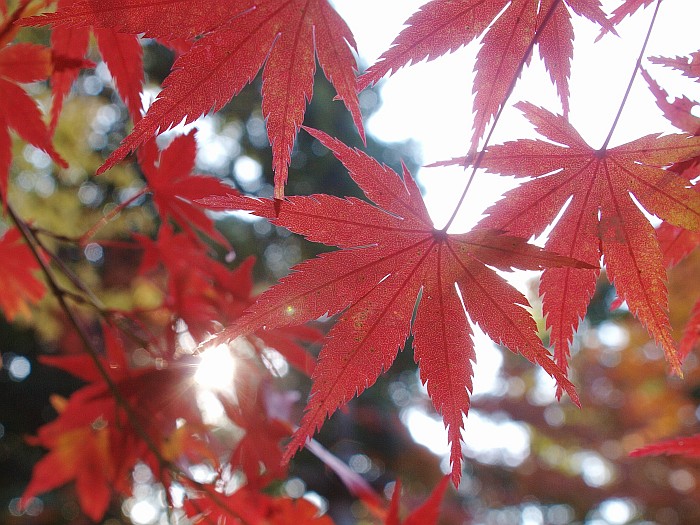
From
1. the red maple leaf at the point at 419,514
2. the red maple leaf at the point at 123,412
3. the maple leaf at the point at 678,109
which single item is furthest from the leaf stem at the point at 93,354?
the maple leaf at the point at 678,109

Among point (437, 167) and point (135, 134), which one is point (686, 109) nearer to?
point (437, 167)

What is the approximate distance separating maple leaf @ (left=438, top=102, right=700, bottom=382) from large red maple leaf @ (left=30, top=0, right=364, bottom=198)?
141 mm

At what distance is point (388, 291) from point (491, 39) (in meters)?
0.23

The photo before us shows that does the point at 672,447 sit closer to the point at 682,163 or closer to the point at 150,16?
the point at 682,163

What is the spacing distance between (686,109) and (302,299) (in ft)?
1.25

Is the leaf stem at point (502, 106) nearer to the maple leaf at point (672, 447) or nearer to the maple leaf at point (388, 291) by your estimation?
the maple leaf at point (388, 291)

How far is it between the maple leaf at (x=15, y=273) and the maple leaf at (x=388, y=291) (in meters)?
0.76

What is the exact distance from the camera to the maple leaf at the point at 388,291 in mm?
416

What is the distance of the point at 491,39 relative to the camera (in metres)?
0.46

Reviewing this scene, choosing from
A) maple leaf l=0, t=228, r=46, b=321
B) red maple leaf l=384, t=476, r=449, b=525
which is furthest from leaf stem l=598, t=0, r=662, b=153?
maple leaf l=0, t=228, r=46, b=321

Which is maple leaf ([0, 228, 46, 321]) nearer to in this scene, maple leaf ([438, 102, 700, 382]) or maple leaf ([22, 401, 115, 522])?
maple leaf ([22, 401, 115, 522])

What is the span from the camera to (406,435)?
6379mm

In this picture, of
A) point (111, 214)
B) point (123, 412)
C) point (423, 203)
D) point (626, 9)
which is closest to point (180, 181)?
point (111, 214)

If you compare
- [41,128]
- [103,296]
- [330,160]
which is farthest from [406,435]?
[41,128]
